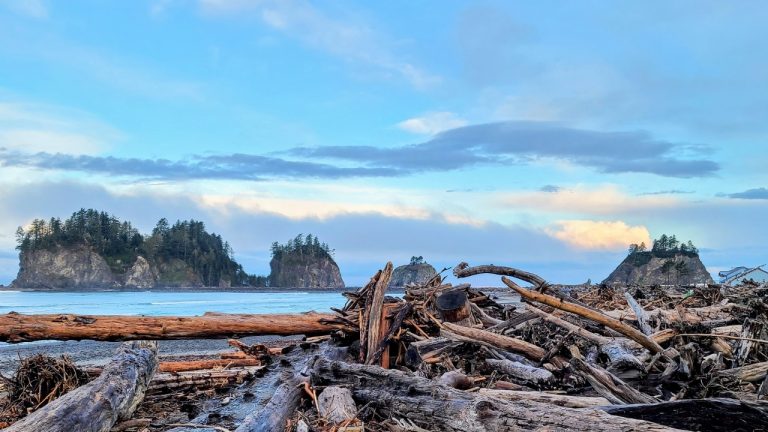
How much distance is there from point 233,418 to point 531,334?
12.4 feet

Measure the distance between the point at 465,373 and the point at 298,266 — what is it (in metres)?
151

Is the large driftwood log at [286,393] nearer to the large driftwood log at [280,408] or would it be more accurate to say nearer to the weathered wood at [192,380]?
the large driftwood log at [280,408]

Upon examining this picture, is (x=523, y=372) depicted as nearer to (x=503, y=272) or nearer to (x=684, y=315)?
(x=503, y=272)

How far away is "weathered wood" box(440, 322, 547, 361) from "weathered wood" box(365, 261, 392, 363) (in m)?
0.79

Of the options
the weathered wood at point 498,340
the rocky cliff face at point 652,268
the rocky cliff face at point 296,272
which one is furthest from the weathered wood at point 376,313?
the rocky cliff face at point 296,272

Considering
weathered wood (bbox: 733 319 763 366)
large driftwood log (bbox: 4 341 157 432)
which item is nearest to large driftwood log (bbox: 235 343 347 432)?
large driftwood log (bbox: 4 341 157 432)

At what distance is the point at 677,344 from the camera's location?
245 inches

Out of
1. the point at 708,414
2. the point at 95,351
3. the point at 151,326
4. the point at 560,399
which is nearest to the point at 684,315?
the point at 560,399

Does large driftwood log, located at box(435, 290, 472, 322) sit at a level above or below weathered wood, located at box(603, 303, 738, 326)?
above

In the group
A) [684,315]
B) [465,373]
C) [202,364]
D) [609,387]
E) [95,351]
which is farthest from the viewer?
[95,351]

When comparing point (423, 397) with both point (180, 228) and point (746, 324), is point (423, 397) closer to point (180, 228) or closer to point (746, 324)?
point (746, 324)

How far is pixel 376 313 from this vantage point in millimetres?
7125

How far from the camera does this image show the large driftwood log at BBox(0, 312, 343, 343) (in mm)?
6812

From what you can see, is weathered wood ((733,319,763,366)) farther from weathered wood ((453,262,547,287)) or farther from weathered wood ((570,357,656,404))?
weathered wood ((453,262,547,287))
